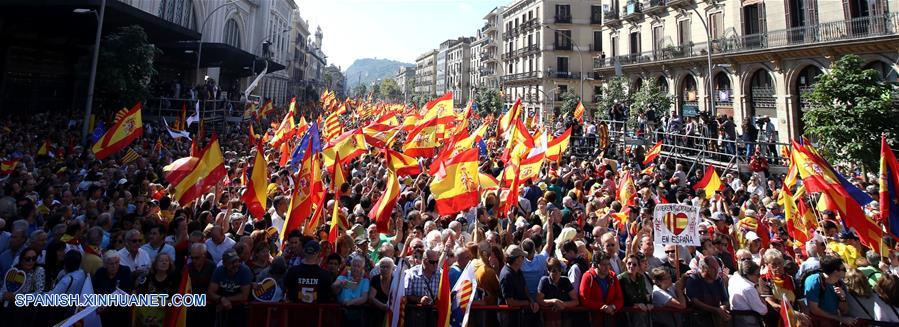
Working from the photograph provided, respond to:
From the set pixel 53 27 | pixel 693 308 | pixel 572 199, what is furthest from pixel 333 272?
pixel 53 27

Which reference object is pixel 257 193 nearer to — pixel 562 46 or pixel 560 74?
pixel 560 74

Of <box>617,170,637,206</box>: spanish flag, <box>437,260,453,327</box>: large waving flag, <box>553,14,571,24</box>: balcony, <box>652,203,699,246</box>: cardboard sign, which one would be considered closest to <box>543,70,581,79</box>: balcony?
<box>553,14,571,24</box>: balcony

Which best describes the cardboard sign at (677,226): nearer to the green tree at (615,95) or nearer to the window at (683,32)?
the green tree at (615,95)

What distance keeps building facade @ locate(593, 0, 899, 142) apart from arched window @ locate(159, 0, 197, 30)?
33017 millimetres

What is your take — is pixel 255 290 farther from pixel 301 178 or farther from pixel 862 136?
pixel 862 136

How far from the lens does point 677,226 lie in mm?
5930

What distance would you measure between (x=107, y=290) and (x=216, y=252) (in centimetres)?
144

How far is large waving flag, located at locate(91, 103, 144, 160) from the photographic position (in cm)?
1127

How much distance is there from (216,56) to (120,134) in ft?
82.3

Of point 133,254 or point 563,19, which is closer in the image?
point 133,254

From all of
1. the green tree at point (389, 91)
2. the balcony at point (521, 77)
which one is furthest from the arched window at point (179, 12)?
the green tree at point (389, 91)

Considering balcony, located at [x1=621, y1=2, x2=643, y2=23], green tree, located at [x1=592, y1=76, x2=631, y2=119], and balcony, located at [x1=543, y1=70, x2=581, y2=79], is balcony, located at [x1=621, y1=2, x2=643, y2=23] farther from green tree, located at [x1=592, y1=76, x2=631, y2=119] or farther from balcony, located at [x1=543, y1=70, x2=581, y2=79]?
balcony, located at [x1=543, y1=70, x2=581, y2=79]

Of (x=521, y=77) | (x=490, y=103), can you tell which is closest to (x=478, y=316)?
(x=490, y=103)

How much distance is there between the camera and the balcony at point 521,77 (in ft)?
195
